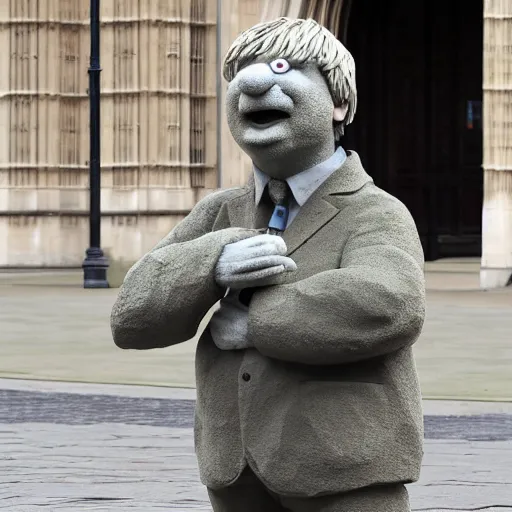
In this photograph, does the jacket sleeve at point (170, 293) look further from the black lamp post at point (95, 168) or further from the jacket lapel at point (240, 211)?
the black lamp post at point (95, 168)

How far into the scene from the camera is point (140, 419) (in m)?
9.41

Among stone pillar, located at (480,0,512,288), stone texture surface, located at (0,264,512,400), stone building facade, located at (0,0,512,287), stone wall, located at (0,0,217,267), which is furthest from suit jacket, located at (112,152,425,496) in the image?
stone wall, located at (0,0,217,267)

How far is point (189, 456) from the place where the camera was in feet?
26.6

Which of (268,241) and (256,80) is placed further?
(256,80)

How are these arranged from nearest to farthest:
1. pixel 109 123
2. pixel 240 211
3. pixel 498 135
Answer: pixel 240 211 → pixel 498 135 → pixel 109 123

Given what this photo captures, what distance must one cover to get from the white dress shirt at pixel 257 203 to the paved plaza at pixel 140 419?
3196 millimetres

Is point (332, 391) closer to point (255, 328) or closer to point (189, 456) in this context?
point (255, 328)

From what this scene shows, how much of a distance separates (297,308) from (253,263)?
0.13 metres

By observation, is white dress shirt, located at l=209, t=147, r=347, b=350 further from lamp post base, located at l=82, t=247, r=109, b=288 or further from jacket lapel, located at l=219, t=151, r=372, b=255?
lamp post base, located at l=82, t=247, r=109, b=288

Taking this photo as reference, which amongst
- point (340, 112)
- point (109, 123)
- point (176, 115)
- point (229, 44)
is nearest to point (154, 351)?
point (340, 112)

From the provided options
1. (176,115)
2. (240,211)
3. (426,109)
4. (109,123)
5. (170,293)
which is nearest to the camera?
(170,293)

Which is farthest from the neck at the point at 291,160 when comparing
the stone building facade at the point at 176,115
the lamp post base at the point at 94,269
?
the stone building facade at the point at 176,115

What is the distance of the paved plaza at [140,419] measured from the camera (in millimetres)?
7070

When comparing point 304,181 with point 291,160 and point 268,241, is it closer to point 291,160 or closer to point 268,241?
point 291,160
